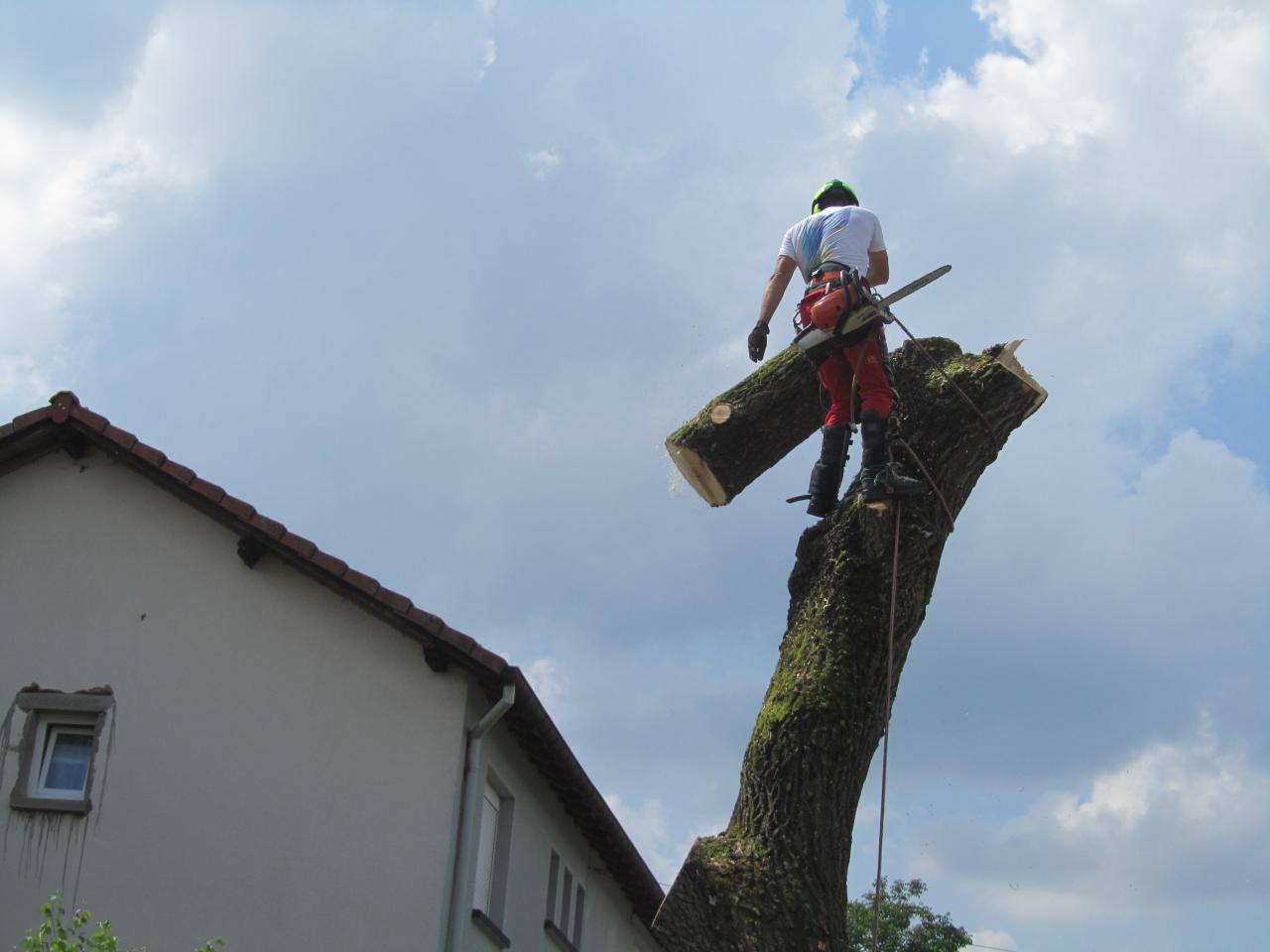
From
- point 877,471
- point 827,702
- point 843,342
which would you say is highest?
point 843,342

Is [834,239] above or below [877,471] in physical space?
above

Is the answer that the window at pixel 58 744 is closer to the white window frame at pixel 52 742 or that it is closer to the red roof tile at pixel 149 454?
the white window frame at pixel 52 742

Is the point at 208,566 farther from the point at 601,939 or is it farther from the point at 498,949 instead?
the point at 601,939

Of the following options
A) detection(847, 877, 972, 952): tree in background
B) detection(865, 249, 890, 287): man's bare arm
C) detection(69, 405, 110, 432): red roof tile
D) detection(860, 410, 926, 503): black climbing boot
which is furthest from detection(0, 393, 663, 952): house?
detection(847, 877, 972, 952): tree in background

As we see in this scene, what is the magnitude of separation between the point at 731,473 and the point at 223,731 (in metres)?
3.62

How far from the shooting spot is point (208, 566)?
377 inches

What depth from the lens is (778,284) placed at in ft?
26.9

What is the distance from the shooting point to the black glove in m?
7.90

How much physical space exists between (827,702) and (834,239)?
9.67ft

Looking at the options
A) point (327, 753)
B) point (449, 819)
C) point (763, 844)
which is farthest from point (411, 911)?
point (763, 844)

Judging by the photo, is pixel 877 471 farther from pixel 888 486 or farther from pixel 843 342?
pixel 843 342

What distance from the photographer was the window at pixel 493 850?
9.30 meters

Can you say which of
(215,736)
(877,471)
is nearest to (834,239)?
(877,471)

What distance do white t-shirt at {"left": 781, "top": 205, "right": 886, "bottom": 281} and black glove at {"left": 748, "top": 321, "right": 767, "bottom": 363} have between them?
1.41 ft
